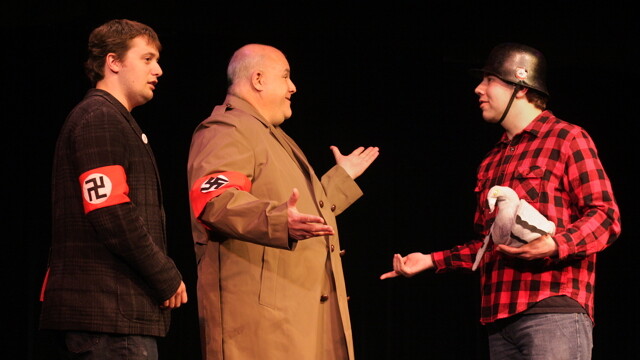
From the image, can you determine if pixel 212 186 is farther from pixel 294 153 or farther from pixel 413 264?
pixel 413 264

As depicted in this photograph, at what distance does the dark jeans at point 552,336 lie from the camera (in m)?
2.39

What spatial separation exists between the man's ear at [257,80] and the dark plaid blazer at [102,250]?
0.68m

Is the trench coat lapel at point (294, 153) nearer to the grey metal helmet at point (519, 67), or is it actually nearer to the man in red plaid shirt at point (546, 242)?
the man in red plaid shirt at point (546, 242)

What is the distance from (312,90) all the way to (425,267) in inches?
72.8

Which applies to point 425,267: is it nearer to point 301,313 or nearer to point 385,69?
point 301,313

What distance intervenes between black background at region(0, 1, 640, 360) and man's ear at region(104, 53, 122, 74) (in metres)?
1.81

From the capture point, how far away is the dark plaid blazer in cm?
199

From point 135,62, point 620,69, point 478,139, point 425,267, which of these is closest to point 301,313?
point 425,267

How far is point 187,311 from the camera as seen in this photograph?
4.23 m

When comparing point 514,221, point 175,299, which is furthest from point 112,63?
point 514,221

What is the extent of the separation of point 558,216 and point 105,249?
54.1 inches

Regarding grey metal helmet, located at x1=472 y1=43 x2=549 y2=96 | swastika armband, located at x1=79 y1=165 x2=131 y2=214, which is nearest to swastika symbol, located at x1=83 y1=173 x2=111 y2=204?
swastika armband, located at x1=79 y1=165 x2=131 y2=214

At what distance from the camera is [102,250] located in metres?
2.03

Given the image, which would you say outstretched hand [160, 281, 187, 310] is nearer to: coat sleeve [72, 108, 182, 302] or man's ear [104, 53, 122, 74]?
coat sleeve [72, 108, 182, 302]
